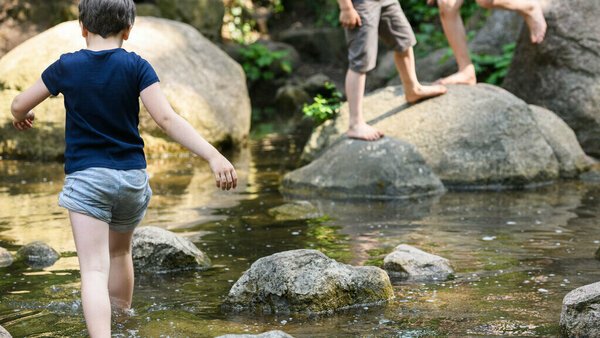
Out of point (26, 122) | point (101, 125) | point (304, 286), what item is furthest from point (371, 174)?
point (101, 125)

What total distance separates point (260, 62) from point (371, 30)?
1083 cm

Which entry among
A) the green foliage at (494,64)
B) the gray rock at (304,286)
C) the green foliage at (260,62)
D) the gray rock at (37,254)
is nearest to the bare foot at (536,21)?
the green foliage at (494,64)

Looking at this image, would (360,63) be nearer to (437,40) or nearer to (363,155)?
(363,155)

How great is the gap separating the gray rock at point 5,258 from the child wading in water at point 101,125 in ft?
6.81

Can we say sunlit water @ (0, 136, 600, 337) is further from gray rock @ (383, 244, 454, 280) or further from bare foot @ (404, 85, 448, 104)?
bare foot @ (404, 85, 448, 104)

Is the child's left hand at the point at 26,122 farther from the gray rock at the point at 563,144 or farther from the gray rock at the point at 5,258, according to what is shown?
the gray rock at the point at 563,144

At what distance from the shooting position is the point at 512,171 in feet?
28.1

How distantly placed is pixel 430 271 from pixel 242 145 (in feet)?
22.2

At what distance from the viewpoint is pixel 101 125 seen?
12.5 ft

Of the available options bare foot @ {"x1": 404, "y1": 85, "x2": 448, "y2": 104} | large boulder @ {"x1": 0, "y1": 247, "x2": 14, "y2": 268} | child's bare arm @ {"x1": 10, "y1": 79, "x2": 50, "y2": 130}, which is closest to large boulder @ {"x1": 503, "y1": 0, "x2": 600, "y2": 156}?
bare foot @ {"x1": 404, "y1": 85, "x2": 448, "y2": 104}

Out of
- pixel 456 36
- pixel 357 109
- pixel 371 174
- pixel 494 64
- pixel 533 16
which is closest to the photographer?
pixel 371 174

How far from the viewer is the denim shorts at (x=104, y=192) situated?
3770 millimetres

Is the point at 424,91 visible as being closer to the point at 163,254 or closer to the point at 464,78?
the point at 464,78

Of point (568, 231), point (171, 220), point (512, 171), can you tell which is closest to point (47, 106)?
point (171, 220)
